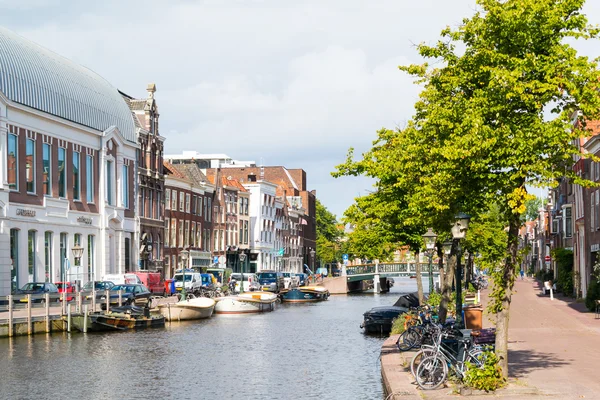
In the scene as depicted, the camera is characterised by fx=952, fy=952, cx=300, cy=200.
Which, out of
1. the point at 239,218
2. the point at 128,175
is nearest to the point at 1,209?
the point at 128,175

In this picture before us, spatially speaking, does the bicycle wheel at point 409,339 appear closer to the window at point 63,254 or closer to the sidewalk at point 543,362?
the sidewalk at point 543,362

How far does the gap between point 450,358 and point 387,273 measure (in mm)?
94223

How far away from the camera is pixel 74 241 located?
69375 millimetres

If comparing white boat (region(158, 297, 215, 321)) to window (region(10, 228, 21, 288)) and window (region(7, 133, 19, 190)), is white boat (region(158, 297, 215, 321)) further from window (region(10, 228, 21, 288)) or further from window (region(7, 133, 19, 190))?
window (region(7, 133, 19, 190))

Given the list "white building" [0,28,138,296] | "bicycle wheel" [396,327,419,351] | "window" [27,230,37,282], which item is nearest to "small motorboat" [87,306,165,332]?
"white building" [0,28,138,296]

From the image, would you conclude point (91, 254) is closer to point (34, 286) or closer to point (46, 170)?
point (46, 170)

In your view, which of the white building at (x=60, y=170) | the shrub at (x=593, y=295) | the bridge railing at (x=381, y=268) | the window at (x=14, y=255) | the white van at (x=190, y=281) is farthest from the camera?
the bridge railing at (x=381, y=268)

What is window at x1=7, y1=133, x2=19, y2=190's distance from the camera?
197 ft

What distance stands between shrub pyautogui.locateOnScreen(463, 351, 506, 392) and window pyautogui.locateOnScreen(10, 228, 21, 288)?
4541 centimetres

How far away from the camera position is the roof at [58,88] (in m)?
62.1

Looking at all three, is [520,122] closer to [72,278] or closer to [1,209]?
[1,209]

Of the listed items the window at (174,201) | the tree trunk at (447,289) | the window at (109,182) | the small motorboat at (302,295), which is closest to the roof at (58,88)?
the window at (109,182)

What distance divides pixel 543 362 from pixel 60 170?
48.7 metres

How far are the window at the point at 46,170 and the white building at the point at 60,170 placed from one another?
68mm
